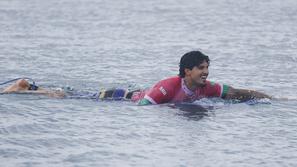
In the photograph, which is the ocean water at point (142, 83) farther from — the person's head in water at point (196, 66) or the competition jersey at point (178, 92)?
the person's head in water at point (196, 66)

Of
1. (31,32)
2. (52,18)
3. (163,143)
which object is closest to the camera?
(163,143)

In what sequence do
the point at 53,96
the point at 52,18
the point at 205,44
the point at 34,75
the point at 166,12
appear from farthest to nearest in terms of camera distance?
the point at 166,12, the point at 52,18, the point at 205,44, the point at 34,75, the point at 53,96

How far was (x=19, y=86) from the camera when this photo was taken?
13.3m

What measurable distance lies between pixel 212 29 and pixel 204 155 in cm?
1706

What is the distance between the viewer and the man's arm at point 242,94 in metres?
12.2

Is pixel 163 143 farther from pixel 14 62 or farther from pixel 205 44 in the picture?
pixel 205 44

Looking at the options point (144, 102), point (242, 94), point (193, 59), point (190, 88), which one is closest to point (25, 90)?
point (144, 102)

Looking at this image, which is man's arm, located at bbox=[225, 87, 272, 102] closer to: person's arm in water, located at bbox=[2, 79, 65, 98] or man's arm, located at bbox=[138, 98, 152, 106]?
man's arm, located at bbox=[138, 98, 152, 106]

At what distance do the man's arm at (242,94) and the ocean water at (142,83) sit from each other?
14cm

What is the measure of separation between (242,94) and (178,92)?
106cm

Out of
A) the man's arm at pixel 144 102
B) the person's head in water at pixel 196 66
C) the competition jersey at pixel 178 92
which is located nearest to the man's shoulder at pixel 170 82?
the competition jersey at pixel 178 92

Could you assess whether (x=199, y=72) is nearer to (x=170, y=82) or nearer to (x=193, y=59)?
(x=193, y=59)

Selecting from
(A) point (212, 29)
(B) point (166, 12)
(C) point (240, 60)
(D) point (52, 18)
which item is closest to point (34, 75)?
(C) point (240, 60)

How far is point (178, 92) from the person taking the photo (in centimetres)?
1201
